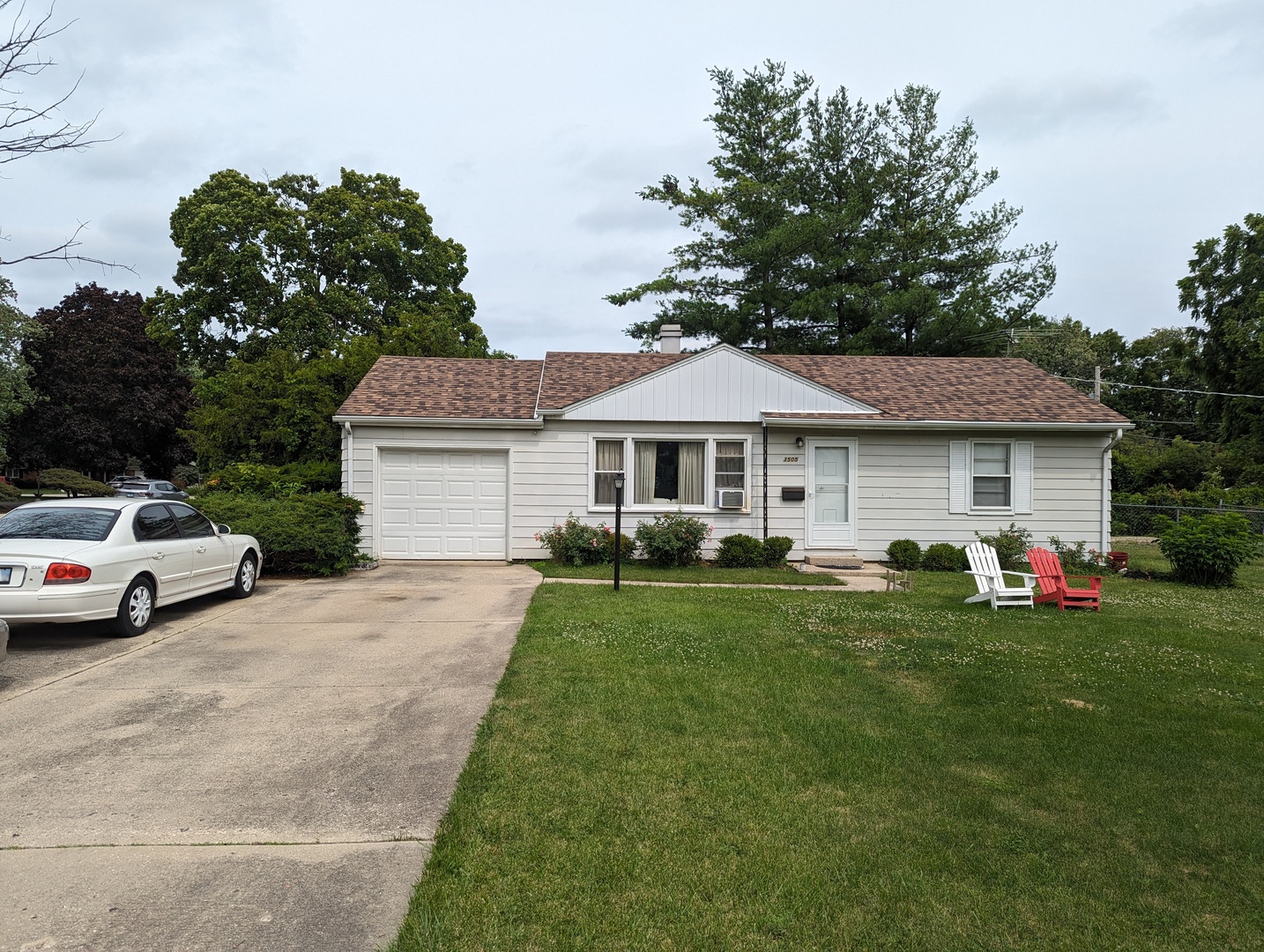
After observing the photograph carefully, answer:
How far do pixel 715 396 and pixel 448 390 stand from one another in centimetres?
537

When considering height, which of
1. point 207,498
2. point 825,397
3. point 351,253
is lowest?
point 207,498

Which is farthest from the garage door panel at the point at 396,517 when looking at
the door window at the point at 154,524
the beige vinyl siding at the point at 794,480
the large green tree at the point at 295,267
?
the large green tree at the point at 295,267

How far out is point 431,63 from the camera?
1210 cm

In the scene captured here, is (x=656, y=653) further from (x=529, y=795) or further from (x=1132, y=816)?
(x=1132, y=816)

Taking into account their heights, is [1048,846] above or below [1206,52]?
below

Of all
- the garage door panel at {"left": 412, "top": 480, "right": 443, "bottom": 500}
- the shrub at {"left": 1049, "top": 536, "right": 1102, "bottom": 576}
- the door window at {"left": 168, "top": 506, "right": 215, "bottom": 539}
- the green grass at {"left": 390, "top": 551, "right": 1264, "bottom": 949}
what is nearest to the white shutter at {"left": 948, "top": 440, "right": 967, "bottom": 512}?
the shrub at {"left": 1049, "top": 536, "right": 1102, "bottom": 576}

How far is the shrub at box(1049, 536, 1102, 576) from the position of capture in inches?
551

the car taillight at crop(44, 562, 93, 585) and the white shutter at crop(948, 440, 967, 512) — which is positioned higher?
the white shutter at crop(948, 440, 967, 512)

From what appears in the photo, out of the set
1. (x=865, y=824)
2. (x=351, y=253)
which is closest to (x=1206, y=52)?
(x=865, y=824)

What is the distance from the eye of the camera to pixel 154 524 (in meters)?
8.21

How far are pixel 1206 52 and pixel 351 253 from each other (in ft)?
91.7

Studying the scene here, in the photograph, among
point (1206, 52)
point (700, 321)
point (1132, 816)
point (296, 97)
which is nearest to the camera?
point (1132, 816)

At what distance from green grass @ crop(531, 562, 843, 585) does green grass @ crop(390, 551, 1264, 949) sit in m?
4.64

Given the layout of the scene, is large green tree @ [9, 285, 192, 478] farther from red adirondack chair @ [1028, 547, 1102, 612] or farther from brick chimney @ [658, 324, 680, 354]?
red adirondack chair @ [1028, 547, 1102, 612]
